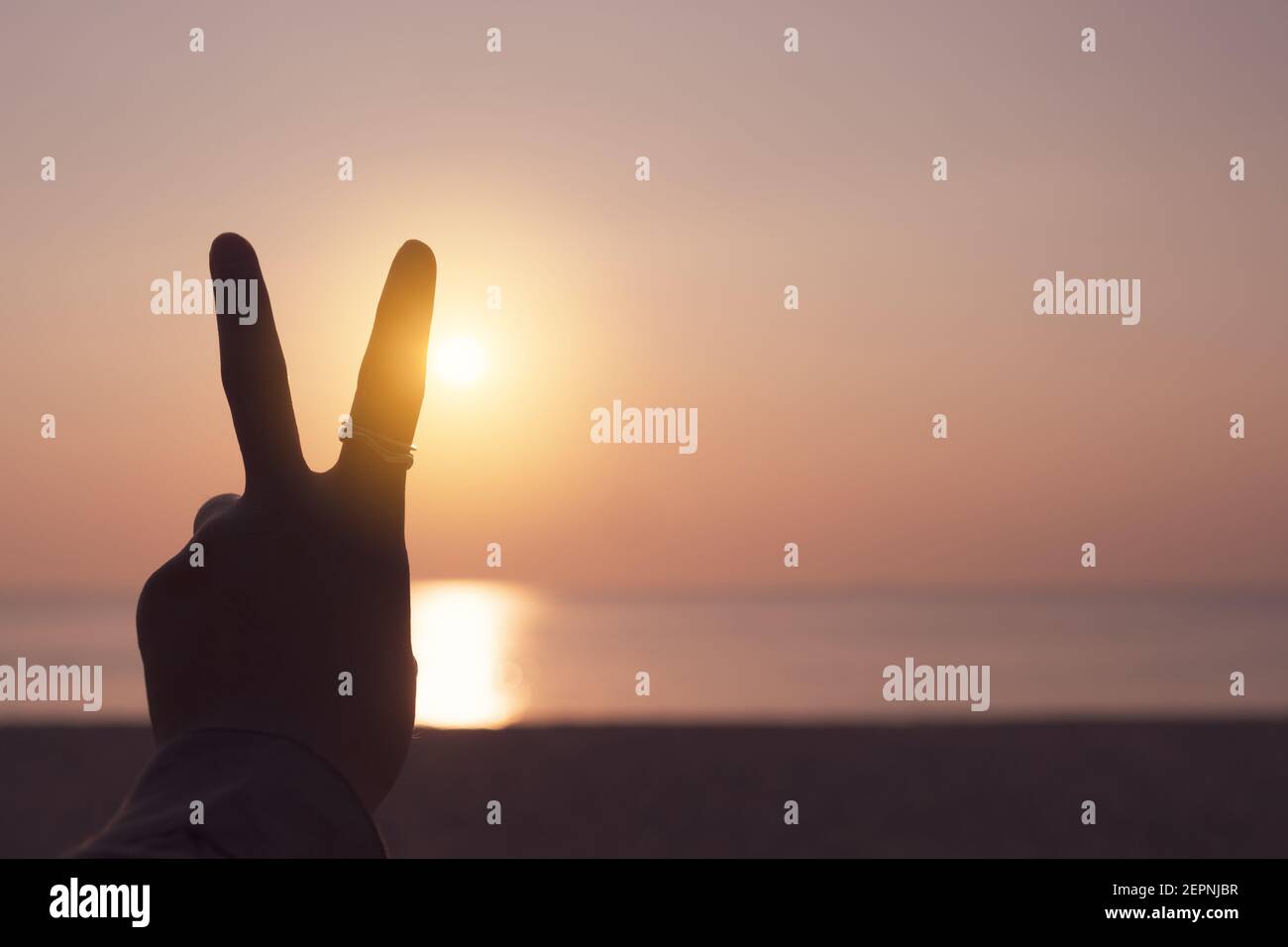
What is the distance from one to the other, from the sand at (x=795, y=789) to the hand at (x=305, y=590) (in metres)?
7.53

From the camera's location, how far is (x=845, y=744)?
1394 cm

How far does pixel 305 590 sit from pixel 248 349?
1.54ft

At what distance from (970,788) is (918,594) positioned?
54342 mm

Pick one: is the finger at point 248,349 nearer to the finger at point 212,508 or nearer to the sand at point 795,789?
the finger at point 212,508

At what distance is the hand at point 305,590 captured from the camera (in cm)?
191

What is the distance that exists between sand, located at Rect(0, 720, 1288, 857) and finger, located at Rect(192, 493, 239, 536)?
7.47 metres

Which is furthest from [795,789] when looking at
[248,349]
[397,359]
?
[248,349]

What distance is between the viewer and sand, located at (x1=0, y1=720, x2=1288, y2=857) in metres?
9.46
